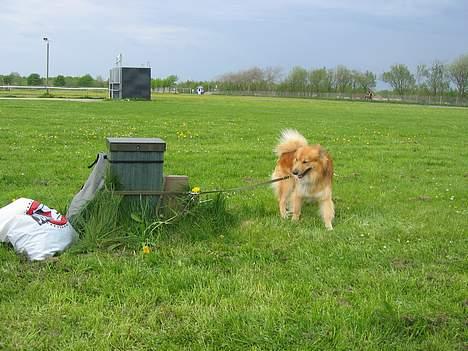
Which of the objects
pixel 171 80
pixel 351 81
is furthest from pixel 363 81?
pixel 171 80

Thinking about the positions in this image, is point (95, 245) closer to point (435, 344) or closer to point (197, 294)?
point (197, 294)

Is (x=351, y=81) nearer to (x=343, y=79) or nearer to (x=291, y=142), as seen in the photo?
(x=343, y=79)

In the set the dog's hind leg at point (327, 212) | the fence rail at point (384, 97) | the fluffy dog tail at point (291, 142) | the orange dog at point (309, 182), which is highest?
the fence rail at point (384, 97)

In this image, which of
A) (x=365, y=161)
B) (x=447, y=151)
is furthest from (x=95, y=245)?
(x=447, y=151)

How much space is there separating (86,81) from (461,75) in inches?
2707

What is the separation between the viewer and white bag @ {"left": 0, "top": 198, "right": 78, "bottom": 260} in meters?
4.59

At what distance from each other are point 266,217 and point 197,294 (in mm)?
2521

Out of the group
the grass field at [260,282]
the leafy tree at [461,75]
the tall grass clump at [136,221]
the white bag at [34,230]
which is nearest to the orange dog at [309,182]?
the grass field at [260,282]

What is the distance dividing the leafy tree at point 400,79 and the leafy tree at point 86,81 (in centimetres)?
5692

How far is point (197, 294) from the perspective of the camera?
12.9 feet

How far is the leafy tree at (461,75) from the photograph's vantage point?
Answer: 297ft

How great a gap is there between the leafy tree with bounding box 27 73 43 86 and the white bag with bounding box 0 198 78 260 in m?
104

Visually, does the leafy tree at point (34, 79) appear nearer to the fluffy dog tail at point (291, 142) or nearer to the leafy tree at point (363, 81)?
the leafy tree at point (363, 81)

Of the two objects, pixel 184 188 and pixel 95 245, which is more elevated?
pixel 184 188
